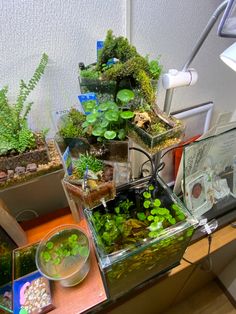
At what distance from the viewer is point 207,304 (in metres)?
1.43

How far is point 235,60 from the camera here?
42 cm

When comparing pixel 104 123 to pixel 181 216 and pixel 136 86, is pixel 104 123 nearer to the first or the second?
pixel 136 86

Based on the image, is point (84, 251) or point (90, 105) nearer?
point (90, 105)

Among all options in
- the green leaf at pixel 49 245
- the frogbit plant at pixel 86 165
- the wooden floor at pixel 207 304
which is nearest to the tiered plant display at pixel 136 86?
the frogbit plant at pixel 86 165

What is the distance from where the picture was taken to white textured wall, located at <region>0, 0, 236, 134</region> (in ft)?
1.88

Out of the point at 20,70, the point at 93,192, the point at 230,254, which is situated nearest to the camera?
the point at 93,192

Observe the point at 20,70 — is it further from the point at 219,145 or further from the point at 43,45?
the point at 219,145

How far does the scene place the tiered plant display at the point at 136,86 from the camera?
0.48m

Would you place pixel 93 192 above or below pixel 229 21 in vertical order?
below

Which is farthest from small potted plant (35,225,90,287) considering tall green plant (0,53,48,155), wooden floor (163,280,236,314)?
wooden floor (163,280,236,314)

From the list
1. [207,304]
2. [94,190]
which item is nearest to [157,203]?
[94,190]

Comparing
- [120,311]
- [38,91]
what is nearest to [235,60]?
[38,91]

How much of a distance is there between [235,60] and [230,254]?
1.20m

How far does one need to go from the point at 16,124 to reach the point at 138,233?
20.6 inches
